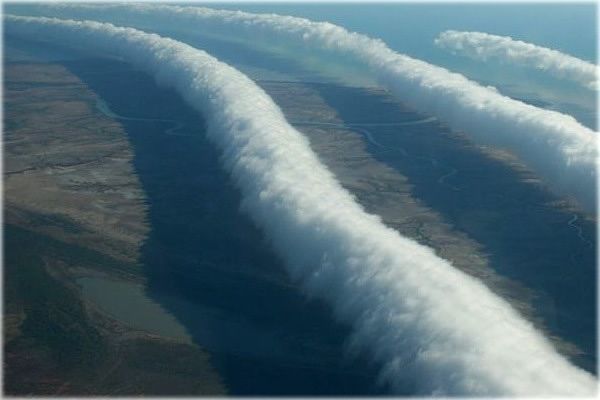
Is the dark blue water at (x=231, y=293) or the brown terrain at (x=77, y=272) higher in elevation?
the dark blue water at (x=231, y=293)

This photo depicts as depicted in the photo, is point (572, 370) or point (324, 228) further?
point (324, 228)

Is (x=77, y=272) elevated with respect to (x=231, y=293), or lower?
lower

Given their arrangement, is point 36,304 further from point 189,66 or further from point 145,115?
point 189,66

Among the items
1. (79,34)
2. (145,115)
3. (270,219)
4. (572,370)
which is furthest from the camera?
(79,34)

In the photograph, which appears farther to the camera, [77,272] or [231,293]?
[77,272]

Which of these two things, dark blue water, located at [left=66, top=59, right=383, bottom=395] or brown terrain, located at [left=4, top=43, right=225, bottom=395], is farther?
dark blue water, located at [left=66, top=59, right=383, bottom=395]

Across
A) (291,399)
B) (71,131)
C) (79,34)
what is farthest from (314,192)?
(79,34)

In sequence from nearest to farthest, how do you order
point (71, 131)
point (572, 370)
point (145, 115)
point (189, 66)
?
1. point (572, 370)
2. point (71, 131)
3. point (145, 115)
4. point (189, 66)

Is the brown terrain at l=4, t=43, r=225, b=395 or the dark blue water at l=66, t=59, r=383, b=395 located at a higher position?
the dark blue water at l=66, t=59, r=383, b=395

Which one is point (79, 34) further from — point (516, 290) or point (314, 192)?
point (516, 290)

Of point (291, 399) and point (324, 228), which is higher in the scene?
point (324, 228)

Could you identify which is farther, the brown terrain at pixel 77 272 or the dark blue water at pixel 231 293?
the dark blue water at pixel 231 293
